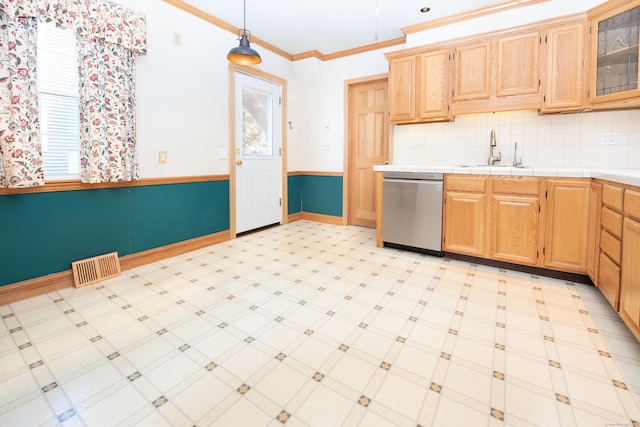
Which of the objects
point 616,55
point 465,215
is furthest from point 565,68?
point 465,215

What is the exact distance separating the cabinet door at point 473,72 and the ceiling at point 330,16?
49cm

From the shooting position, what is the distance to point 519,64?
3064mm

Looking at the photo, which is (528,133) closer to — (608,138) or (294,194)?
(608,138)

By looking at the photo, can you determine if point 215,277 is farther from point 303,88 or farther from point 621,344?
point 303,88

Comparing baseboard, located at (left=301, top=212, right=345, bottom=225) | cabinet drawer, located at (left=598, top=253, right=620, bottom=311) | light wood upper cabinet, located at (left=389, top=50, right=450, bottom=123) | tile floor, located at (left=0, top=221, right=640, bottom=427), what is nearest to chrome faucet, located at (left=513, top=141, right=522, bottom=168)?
light wood upper cabinet, located at (left=389, top=50, right=450, bottom=123)

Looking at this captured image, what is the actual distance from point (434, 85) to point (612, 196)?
200cm

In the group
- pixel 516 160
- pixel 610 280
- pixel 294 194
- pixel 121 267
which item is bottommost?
pixel 121 267

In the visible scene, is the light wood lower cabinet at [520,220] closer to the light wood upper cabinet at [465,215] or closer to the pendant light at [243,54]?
the light wood upper cabinet at [465,215]

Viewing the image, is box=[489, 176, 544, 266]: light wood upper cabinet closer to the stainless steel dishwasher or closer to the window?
the stainless steel dishwasher

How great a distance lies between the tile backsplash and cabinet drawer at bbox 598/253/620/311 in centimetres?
126

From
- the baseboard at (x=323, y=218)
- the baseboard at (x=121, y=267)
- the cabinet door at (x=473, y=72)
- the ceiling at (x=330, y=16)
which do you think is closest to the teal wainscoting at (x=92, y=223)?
the baseboard at (x=121, y=267)

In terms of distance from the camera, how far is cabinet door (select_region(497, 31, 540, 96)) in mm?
2994

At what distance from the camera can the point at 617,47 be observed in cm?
261

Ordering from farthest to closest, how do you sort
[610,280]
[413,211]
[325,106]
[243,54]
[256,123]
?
[325,106] < [256,123] < [413,211] < [243,54] < [610,280]
